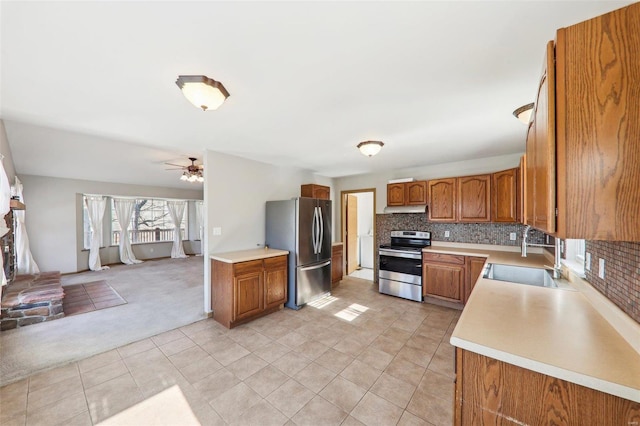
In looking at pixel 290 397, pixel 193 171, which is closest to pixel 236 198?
pixel 193 171

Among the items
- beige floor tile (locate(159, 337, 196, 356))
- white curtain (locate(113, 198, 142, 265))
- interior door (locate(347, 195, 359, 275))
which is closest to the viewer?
beige floor tile (locate(159, 337, 196, 356))

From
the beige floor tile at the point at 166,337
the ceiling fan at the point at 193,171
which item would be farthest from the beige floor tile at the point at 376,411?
the ceiling fan at the point at 193,171

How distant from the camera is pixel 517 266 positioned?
2.68 meters

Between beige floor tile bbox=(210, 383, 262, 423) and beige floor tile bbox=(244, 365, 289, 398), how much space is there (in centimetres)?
5

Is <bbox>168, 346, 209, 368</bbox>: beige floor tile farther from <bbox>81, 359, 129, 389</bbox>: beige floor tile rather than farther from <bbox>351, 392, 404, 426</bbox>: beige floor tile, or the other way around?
<bbox>351, 392, 404, 426</bbox>: beige floor tile

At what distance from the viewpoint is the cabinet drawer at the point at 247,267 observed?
3119 millimetres

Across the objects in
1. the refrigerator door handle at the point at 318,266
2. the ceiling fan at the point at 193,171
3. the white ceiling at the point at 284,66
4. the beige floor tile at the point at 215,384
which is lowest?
the beige floor tile at the point at 215,384

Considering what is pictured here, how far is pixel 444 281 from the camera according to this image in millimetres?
3771

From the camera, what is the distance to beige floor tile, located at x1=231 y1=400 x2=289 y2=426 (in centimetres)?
170

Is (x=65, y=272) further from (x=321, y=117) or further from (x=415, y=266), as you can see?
(x=415, y=266)

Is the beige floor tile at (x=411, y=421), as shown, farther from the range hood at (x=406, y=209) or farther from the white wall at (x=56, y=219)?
the white wall at (x=56, y=219)

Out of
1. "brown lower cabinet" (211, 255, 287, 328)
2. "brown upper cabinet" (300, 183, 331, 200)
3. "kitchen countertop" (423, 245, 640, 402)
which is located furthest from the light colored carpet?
"kitchen countertop" (423, 245, 640, 402)

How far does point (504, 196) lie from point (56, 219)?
9.23m

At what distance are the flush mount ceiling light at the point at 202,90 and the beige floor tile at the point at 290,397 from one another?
233 cm
